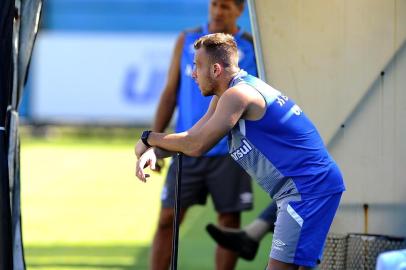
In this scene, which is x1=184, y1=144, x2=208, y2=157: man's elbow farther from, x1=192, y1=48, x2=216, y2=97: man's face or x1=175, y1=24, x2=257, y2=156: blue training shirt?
x1=175, y1=24, x2=257, y2=156: blue training shirt

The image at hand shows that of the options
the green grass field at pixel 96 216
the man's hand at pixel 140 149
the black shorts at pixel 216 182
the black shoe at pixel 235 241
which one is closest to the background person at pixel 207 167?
the black shorts at pixel 216 182

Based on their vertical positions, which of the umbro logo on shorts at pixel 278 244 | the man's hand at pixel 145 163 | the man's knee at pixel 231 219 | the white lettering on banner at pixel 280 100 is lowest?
the man's knee at pixel 231 219

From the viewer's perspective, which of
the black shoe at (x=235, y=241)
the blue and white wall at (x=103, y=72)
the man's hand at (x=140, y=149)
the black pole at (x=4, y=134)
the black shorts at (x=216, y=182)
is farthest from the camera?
the blue and white wall at (x=103, y=72)

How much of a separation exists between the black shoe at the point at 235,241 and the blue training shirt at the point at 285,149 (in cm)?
239

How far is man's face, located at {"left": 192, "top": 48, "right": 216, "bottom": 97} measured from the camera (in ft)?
18.2

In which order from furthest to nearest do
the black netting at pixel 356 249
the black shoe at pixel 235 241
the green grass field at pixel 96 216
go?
the green grass field at pixel 96 216, the black shoe at pixel 235 241, the black netting at pixel 356 249

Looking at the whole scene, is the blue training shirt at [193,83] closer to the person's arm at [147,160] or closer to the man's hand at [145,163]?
the person's arm at [147,160]

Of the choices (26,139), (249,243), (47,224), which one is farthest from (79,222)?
(26,139)

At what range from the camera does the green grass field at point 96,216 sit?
9.63 meters

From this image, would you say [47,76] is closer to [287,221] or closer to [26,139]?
[26,139]

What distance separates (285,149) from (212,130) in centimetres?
40

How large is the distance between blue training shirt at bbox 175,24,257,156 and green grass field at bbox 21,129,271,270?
1.59m

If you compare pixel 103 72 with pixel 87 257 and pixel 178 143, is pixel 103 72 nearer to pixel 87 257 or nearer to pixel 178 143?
pixel 87 257

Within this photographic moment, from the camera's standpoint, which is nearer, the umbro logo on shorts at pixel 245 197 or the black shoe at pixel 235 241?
the black shoe at pixel 235 241
